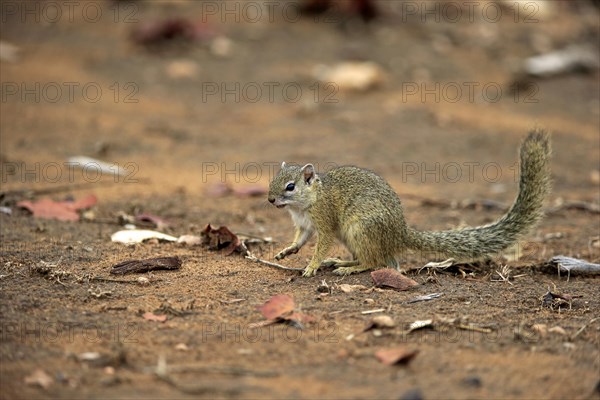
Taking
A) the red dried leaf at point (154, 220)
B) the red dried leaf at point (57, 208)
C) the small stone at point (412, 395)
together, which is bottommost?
the small stone at point (412, 395)

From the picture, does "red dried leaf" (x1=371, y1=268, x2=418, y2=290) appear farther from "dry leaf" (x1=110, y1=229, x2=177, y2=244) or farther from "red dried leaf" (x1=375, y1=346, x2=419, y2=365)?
"dry leaf" (x1=110, y1=229, x2=177, y2=244)

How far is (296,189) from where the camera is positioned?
6.28 meters

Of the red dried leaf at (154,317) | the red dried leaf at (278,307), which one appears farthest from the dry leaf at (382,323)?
the red dried leaf at (154,317)

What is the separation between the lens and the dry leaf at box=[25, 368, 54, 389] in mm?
3910

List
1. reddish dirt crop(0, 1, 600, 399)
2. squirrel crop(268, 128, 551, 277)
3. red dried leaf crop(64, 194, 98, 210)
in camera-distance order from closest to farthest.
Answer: reddish dirt crop(0, 1, 600, 399), squirrel crop(268, 128, 551, 277), red dried leaf crop(64, 194, 98, 210)

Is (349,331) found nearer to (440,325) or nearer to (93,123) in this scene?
(440,325)

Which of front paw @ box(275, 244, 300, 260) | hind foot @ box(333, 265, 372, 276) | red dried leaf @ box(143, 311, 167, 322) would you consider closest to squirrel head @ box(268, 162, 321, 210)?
front paw @ box(275, 244, 300, 260)

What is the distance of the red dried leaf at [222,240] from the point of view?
6.30 m

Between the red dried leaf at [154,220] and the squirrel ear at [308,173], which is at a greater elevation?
the squirrel ear at [308,173]

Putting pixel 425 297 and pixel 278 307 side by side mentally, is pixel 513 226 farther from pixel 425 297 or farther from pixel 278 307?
pixel 278 307

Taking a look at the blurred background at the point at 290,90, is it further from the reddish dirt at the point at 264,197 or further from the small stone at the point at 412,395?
the small stone at the point at 412,395

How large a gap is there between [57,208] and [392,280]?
10.9 feet

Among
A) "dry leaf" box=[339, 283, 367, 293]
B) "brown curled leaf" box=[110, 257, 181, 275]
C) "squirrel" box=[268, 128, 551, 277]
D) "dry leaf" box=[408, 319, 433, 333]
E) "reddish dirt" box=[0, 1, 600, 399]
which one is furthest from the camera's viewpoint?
"squirrel" box=[268, 128, 551, 277]

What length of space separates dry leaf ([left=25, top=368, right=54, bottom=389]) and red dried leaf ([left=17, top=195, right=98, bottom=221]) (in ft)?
10.7
